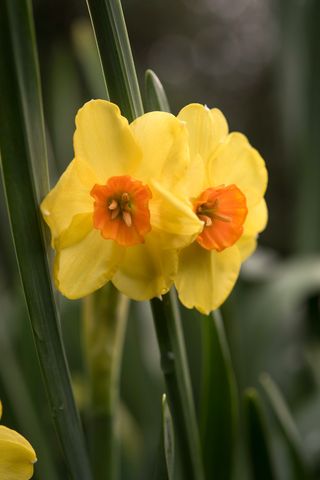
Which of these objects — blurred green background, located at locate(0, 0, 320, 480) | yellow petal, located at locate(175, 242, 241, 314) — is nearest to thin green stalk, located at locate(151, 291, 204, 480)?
yellow petal, located at locate(175, 242, 241, 314)

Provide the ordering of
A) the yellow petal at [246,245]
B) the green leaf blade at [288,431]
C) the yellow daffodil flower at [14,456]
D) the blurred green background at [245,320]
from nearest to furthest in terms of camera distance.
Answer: the yellow daffodil flower at [14,456], the yellow petal at [246,245], the green leaf blade at [288,431], the blurred green background at [245,320]


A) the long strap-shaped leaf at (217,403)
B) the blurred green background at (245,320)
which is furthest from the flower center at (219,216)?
the blurred green background at (245,320)

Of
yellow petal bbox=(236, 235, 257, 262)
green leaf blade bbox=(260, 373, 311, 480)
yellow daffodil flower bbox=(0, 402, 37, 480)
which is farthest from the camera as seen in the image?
green leaf blade bbox=(260, 373, 311, 480)

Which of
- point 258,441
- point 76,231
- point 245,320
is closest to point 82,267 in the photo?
point 76,231

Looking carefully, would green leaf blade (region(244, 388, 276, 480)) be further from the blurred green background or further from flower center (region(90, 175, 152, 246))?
flower center (region(90, 175, 152, 246))

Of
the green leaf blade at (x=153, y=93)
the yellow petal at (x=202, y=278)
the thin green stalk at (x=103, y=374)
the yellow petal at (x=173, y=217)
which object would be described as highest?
the green leaf blade at (x=153, y=93)

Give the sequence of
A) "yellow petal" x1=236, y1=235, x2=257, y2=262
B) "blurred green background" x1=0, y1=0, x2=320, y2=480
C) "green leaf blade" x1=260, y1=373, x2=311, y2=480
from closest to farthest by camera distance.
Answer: "yellow petal" x1=236, y1=235, x2=257, y2=262
"green leaf blade" x1=260, y1=373, x2=311, y2=480
"blurred green background" x1=0, y1=0, x2=320, y2=480

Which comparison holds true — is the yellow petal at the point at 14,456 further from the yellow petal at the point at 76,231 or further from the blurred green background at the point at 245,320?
the blurred green background at the point at 245,320
